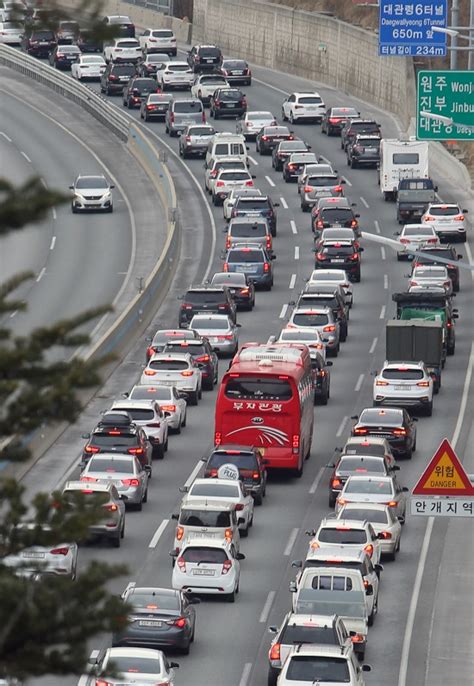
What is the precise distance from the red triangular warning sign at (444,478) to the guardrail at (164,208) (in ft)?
15.3

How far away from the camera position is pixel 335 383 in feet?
198

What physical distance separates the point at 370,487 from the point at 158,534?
4797 mm

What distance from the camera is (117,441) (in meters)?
48.3

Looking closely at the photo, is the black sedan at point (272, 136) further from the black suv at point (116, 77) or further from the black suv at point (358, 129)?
the black suv at point (116, 77)

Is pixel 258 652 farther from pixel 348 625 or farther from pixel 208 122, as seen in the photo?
pixel 208 122

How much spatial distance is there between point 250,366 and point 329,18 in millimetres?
72093

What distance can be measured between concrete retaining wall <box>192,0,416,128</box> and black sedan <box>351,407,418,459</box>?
176 feet

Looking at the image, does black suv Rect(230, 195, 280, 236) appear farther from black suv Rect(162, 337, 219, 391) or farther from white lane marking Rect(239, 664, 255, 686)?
white lane marking Rect(239, 664, 255, 686)

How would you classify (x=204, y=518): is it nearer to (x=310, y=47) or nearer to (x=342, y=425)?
(x=342, y=425)

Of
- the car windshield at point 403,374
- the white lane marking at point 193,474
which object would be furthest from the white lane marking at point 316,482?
the car windshield at point 403,374

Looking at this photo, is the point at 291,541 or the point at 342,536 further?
the point at 291,541

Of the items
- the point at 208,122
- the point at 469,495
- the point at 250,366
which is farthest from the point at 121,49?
the point at 469,495

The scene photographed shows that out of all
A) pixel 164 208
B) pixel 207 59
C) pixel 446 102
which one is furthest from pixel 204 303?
pixel 207 59

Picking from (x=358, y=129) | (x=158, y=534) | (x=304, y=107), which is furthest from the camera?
(x=304, y=107)
